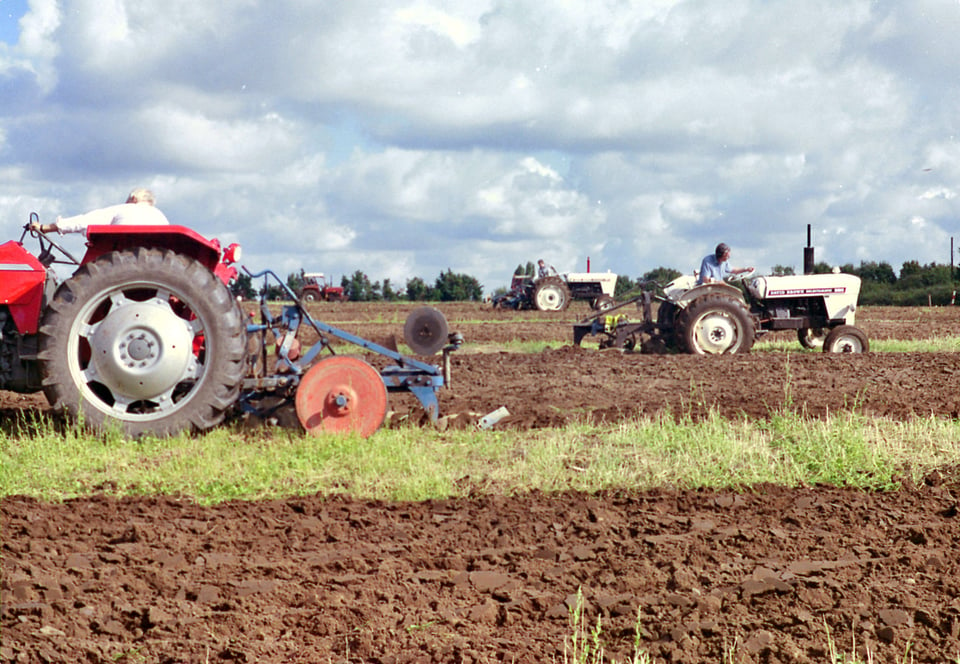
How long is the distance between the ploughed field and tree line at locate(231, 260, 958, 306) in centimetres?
1867

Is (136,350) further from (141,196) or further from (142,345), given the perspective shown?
(141,196)

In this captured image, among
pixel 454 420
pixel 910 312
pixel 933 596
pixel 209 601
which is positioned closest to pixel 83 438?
pixel 454 420

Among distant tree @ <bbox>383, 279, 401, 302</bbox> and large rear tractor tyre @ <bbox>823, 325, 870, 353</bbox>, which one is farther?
distant tree @ <bbox>383, 279, 401, 302</bbox>

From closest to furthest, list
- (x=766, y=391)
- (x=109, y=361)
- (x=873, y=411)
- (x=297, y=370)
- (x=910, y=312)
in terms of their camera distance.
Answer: (x=109, y=361) < (x=297, y=370) < (x=873, y=411) < (x=766, y=391) < (x=910, y=312)

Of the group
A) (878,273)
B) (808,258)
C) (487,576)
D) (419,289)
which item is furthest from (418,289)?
(487,576)

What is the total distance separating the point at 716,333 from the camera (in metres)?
12.2

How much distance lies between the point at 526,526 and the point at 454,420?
8.01 feet

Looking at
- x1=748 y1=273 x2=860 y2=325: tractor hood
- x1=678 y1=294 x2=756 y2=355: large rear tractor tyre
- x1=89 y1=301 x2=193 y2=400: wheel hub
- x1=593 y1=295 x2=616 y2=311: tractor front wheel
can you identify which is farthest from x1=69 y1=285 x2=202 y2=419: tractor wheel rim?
x1=593 y1=295 x2=616 y2=311: tractor front wheel

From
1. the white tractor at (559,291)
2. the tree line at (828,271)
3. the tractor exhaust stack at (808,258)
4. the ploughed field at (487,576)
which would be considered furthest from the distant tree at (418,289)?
the ploughed field at (487,576)

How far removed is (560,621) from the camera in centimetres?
327

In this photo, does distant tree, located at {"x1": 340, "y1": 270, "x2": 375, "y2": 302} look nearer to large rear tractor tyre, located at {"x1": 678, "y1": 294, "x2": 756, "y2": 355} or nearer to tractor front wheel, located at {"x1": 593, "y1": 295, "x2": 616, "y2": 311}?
tractor front wheel, located at {"x1": 593, "y1": 295, "x2": 616, "y2": 311}

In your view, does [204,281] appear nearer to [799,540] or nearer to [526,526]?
[526,526]

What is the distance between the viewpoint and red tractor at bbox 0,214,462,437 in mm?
5895

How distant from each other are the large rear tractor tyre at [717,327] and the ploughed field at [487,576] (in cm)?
665
